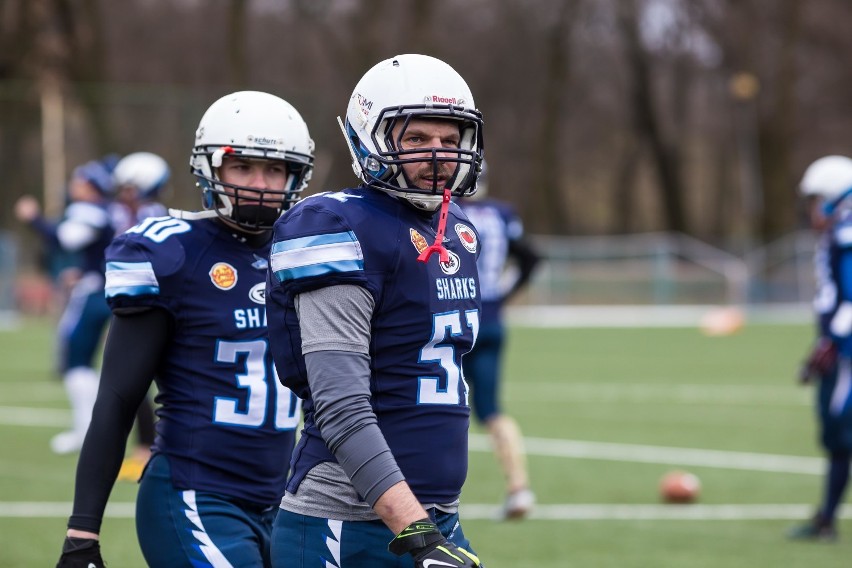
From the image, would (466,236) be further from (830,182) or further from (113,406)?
(830,182)

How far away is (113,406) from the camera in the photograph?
390cm

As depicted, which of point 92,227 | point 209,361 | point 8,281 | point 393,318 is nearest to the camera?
point 393,318

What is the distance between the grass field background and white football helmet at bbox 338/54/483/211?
3956 millimetres

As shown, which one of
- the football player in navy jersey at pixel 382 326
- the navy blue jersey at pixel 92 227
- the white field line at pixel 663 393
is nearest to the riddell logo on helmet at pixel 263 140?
the football player in navy jersey at pixel 382 326

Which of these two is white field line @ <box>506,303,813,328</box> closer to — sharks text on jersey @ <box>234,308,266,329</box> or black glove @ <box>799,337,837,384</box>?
black glove @ <box>799,337,837,384</box>

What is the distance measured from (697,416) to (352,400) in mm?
10569

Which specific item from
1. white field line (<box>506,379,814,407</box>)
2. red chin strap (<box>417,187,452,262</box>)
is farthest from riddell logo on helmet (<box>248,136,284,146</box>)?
white field line (<box>506,379,814,407</box>)

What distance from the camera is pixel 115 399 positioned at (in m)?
3.91

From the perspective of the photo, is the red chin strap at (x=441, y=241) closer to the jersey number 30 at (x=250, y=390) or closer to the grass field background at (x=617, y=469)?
the jersey number 30 at (x=250, y=390)

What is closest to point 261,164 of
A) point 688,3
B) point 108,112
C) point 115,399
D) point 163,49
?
point 115,399

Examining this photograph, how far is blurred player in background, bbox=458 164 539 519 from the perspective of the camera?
841cm

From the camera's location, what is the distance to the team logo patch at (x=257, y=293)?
418 centimetres

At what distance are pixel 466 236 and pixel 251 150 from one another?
967mm

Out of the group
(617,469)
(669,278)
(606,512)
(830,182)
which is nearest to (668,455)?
(617,469)
